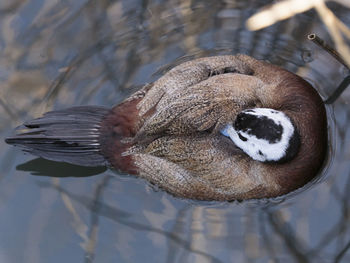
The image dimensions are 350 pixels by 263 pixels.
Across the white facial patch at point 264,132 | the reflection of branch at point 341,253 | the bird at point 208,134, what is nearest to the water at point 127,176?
the reflection of branch at point 341,253

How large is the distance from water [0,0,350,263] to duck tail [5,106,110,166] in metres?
0.25

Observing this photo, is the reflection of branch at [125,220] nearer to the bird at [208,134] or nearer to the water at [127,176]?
the water at [127,176]

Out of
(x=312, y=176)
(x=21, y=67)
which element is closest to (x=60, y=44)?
(x=21, y=67)

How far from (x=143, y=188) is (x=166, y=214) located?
22 centimetres

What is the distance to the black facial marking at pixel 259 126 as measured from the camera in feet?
10.3

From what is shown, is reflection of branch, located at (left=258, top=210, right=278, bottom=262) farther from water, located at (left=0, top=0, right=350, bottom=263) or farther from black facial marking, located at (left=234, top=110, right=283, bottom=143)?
black facial marking, located at (left=234, top=110, right=283, bottom=143)

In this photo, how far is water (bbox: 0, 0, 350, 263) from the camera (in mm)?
3523

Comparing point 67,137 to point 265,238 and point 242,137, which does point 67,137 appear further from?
point 265,238

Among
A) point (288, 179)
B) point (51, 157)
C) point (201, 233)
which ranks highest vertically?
point (51, 157)

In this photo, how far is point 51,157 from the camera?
361 cm

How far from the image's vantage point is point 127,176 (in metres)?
3.73

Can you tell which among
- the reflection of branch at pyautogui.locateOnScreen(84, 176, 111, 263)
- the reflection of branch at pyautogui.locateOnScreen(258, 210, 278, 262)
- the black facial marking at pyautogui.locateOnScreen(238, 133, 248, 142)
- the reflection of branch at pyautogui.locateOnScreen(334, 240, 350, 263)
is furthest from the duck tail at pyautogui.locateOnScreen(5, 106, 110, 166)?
the reflection of branch at pyautogui.locateOnScreen(334, 240, 350, 263)

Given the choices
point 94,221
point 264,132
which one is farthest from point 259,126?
point 94,221

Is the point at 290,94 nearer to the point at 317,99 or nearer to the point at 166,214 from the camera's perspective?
the point at 317,99
